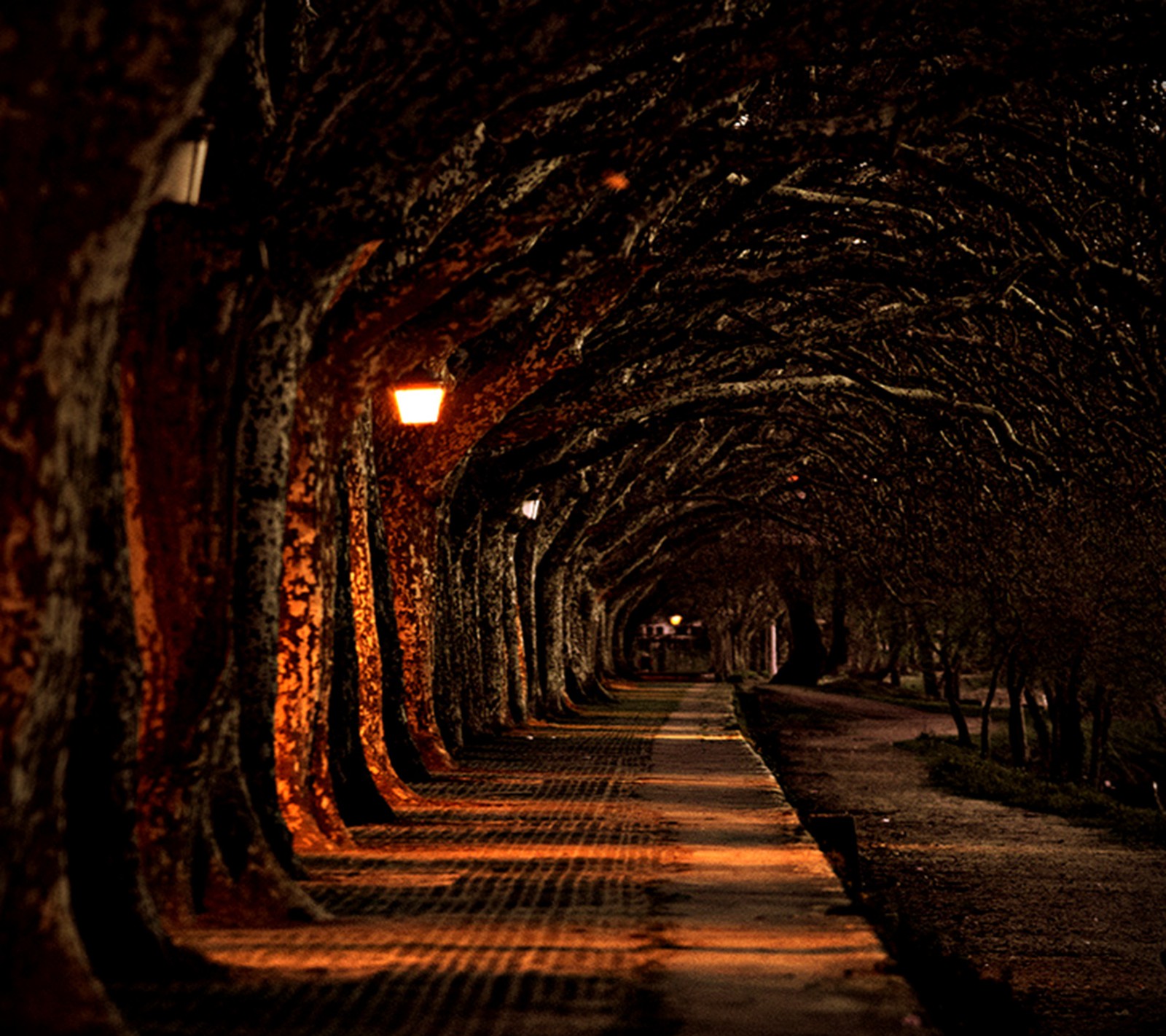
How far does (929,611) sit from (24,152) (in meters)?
32.2

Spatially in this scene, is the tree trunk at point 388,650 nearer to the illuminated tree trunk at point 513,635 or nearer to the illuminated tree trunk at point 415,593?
the illuminated tree trunk at point 415,593

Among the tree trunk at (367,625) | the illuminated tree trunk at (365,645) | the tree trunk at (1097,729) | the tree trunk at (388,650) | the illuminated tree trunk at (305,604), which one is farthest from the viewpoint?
the tree trunk at (1097,729)

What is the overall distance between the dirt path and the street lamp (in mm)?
5371

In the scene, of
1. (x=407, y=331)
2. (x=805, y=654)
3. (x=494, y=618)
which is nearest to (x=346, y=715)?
(x=407, y=331)

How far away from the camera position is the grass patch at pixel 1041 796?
2112cm

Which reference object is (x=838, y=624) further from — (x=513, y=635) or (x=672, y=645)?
(x=672, y=645)

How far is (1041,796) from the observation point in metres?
24.8

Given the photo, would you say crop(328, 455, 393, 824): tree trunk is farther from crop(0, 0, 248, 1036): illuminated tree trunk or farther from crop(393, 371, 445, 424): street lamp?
crop(0, 0, 248, 1036): illuminated tree trunk

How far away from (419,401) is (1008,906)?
7.89 m

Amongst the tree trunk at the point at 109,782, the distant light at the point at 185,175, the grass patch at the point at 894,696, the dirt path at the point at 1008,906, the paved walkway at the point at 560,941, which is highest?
the distant light at the point at 185,175

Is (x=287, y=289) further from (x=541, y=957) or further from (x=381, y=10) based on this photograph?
(x=541, y=957)

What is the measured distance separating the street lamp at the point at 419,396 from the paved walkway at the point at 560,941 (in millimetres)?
3376

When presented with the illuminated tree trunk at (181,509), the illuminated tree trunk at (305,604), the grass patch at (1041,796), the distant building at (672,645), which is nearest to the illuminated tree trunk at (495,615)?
the grass patch at (1041,796)

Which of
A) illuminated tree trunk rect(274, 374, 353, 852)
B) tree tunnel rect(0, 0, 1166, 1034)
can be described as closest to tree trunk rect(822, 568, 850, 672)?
tree tunnel rect(0, 0, 1166, 1034)
